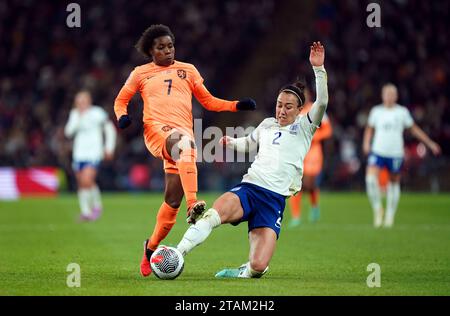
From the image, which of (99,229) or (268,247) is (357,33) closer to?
(99,229)

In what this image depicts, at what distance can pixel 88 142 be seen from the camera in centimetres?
1862

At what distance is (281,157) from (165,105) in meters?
1.31

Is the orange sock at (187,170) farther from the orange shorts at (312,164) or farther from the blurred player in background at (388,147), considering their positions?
the orange shorts at (312,164)

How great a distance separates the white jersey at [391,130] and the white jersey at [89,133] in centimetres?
531

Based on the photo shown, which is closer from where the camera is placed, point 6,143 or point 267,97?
point 6,143

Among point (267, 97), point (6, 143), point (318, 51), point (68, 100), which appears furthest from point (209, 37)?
point (318, 51)

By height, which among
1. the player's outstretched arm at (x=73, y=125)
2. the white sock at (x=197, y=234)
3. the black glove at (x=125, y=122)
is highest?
the player's outstretched arm at (x=73, y=125)

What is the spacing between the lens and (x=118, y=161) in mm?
27438

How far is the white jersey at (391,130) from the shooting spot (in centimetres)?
1691

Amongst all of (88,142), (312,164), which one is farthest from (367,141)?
(88,142)

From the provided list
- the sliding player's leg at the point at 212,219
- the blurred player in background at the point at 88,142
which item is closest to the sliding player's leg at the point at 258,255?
the sliding player's leg at the point at 212,219

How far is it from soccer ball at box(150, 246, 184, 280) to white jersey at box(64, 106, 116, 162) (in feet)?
32.4
